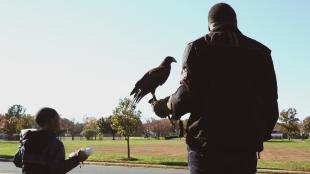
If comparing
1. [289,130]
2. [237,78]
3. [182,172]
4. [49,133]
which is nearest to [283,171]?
[182,172]

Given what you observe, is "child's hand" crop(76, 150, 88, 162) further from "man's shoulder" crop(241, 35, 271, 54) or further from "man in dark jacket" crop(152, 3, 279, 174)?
"man's shoulder" crop(241, 35, 271, 54)

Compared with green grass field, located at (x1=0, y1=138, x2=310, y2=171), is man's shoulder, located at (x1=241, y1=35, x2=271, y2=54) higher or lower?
higher

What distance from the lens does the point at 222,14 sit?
2760 millimetres

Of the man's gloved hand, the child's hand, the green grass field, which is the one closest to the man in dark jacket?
the man's gloved hand

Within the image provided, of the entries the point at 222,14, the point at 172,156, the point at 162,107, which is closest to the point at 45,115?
the point at 162,107

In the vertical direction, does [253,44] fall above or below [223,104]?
above

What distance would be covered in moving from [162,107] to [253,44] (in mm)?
663

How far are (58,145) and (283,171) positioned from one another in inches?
616

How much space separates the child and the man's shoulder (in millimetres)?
2032

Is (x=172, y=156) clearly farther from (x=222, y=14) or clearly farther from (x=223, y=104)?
(x=223, y=104)

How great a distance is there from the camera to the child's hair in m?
4.39

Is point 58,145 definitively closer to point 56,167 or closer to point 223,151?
point 56,167

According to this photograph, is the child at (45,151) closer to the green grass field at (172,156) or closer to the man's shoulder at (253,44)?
the man's shoulder at (253,44)

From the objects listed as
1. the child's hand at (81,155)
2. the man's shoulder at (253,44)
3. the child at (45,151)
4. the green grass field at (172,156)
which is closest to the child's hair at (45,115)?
the child at (45,151)
